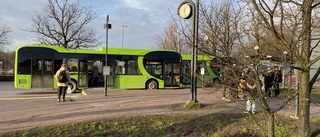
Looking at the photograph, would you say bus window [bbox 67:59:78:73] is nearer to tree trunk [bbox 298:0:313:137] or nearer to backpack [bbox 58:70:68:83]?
backpack [bbox 58:70:68:83]

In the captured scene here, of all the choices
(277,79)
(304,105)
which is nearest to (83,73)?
(277,79)

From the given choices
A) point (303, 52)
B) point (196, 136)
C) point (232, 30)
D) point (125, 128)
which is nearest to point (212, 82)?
point (232, 30)

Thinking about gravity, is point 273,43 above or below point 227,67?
above

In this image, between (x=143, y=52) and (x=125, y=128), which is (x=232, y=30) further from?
(x=143, y=52)

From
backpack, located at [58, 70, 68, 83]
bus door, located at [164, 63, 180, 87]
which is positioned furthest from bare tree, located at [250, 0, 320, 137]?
bus door, located at [164, 63, 180, 87]

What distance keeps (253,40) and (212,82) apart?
0.73 metres

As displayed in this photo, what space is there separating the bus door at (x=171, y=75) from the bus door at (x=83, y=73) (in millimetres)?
5518

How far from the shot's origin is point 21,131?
628 centimetres

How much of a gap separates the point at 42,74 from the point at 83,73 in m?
2.39

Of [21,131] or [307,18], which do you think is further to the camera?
[21,131]

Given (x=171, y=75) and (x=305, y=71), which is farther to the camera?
(x=171, y=75)

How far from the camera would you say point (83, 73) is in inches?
693

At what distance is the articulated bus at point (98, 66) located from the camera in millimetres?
16484

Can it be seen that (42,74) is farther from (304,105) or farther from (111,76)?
(304,105)
